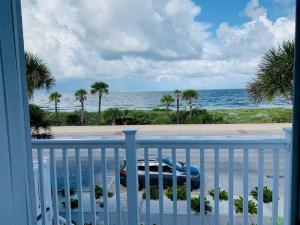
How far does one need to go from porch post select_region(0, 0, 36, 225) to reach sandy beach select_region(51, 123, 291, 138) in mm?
1102

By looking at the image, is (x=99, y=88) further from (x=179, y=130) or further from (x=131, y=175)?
(x=131, y=175)

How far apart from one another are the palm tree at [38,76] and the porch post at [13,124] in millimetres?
2082

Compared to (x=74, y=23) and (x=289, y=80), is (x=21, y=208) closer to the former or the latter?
(x=74, y=23)

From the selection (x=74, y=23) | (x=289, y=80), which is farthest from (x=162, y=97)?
(x=289, y=80)

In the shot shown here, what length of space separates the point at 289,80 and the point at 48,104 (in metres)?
2.40

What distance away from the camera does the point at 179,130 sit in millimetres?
2523

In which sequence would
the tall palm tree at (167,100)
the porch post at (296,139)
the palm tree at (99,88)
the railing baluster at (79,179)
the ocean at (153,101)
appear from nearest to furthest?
the porch post at (296,139), the railing baluster at (79,179), the ocean at (153,101), the tall palm tree at (167,100), the palm tree at (99,88)

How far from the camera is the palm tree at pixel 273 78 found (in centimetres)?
249

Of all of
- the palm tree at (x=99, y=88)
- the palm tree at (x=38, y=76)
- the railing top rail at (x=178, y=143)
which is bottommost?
the railing top rail at (x=178, y=143)

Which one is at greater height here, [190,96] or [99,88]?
[99,88]

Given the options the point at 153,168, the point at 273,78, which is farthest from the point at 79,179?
the point at 273,78

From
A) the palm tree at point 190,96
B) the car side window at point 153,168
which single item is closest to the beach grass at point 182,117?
the palm tree at point 190,96

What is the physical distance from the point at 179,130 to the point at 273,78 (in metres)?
1.07

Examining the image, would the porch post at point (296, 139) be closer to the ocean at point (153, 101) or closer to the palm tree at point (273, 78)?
the ocean at point (153, 101)
